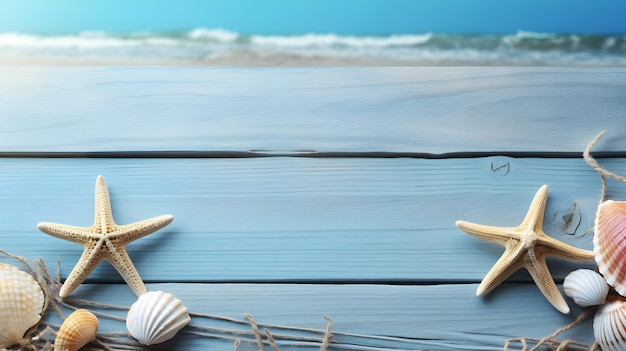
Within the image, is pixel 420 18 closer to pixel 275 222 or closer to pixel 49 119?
pixel 275 222

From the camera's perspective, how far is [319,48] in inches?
37.4

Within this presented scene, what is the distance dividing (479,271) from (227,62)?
57cm

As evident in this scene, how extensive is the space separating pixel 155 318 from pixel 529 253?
58cm

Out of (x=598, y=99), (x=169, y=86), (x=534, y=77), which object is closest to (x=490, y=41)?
(x=534, y=77)

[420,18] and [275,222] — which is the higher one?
[420,18]

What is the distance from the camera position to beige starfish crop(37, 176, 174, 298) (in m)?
0.81

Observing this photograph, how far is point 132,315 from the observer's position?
80 centimetres

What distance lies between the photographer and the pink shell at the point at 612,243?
0.79m

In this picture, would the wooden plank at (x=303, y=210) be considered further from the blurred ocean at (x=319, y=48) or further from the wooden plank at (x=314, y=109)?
the blurred ocean at (x=319, y=48)

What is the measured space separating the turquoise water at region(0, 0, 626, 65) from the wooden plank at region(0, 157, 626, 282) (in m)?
0.20

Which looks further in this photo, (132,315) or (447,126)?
(447,126)

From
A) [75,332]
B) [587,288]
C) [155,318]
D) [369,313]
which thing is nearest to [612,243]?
[587,288]

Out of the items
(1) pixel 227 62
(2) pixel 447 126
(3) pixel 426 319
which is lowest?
(3) pixel 426 319

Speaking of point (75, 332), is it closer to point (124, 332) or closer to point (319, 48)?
point (124, 332)
